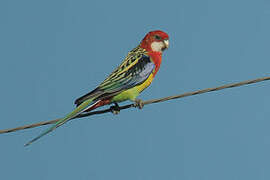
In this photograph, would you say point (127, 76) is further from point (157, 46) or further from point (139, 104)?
point (157, 46)

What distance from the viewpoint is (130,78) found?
9.34 m

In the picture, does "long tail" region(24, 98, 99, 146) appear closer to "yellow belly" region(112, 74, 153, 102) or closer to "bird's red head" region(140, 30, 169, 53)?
"yellow belly" region(112, 74, 153, 102)

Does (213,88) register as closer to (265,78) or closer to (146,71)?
(265,78)

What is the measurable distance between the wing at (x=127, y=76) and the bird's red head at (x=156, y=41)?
7.4 inches

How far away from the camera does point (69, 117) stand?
7988 mm

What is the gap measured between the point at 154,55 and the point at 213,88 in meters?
3.53

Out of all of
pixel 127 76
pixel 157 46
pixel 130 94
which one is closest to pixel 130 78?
pixel 127 76

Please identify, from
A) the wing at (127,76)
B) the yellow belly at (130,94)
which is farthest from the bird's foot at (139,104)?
the wing at (127,76)

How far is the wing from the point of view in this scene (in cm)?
882

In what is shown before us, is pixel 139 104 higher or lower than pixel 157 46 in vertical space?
lower

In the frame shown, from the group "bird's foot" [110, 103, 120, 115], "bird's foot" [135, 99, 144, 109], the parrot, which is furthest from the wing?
"bird's foot" [110, 103, 120, 115]

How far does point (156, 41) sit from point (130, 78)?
142 cm

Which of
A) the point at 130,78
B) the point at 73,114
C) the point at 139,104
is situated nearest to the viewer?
the point at 73,114

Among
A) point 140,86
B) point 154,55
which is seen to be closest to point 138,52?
point 154,55
